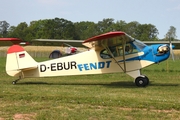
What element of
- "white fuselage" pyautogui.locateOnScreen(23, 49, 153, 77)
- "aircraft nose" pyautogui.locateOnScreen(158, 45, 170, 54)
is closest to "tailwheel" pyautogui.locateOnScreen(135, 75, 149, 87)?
"white fuselage" pyautogui.locateOnScreen(23, 49, 153, 77)

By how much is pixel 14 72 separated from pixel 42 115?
707 cm

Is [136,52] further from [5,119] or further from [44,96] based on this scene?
[5,119]

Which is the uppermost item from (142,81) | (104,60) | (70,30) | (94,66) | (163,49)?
(70,30)

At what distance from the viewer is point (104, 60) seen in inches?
474

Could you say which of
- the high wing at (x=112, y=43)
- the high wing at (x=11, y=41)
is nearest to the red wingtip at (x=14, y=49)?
the high wing at (x=11, y=41)

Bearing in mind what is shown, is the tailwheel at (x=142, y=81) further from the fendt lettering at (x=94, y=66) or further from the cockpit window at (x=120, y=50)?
the fendt lettering at (x=94, y=66)

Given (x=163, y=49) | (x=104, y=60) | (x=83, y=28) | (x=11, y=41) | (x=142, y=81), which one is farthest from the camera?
(x=83, y=28)

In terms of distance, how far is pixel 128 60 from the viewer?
38.6 feet

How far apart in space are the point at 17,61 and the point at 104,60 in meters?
4.04

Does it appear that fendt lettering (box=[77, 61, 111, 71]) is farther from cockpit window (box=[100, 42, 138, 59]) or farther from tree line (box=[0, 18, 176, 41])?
tree line (box=[0, 18, 176, 41])

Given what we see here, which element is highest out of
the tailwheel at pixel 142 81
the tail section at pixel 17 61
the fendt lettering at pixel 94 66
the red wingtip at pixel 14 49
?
the red wingtip at pixel 14 49

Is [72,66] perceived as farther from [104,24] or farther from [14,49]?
[104,24]

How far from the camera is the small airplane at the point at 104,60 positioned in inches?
452

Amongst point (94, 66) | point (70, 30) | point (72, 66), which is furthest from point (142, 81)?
point (70, 30)
